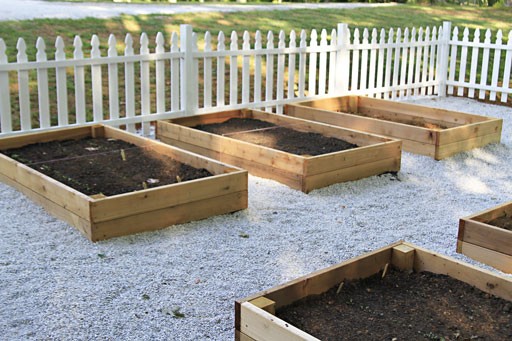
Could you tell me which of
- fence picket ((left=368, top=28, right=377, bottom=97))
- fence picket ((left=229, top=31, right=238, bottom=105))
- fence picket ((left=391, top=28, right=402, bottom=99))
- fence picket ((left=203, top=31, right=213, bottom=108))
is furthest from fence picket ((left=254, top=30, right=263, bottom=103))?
fence picket ((left=391, top=28, right=402, bottom=99))

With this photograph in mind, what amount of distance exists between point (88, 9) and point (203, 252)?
11.0 metres

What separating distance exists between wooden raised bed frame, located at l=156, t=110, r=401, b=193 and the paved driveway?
6.80 metres

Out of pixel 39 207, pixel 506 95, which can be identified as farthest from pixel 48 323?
pixel 506 95

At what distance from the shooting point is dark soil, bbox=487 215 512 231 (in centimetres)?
459

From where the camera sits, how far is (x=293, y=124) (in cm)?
764

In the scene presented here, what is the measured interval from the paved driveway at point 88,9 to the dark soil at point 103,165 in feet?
22.0

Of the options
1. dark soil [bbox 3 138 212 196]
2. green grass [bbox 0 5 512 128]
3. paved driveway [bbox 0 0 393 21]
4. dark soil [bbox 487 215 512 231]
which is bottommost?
dark soil [bbox 487 215 512 231]

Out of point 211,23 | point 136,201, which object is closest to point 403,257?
point 136,201

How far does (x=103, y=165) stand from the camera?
5961mm

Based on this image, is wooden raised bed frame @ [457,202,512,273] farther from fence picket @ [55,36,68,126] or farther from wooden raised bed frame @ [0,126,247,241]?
fence picket @ [55,36,68,126]

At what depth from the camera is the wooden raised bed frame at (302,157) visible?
19.9 feet

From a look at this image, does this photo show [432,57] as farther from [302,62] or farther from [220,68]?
[220,68]

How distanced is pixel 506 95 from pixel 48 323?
897 cm

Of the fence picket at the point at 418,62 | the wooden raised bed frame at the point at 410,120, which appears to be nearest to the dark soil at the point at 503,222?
the wooden raised bed frame at the point at 410,120
